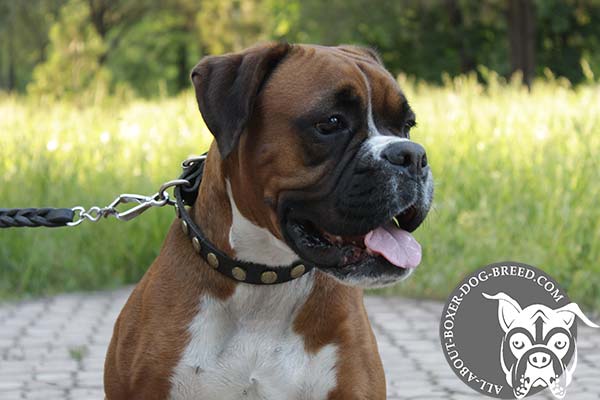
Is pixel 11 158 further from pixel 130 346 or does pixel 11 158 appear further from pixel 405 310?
pixel 130 346

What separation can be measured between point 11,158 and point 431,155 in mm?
4173

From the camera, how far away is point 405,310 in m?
7.96

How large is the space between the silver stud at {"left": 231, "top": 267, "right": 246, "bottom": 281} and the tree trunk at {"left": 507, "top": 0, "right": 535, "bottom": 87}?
26686 mm

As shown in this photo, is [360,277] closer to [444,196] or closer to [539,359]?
[539,359]

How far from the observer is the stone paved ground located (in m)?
5.61

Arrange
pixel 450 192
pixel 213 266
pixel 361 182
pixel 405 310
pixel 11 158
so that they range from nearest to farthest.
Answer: pixel 361 182, pixel 213 266, pixel 405 310, pixel 450 192, pixel 11 158

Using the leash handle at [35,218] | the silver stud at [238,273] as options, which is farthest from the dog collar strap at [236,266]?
the leash handle at [35,218]

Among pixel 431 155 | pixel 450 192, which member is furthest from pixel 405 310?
pixel 431 155

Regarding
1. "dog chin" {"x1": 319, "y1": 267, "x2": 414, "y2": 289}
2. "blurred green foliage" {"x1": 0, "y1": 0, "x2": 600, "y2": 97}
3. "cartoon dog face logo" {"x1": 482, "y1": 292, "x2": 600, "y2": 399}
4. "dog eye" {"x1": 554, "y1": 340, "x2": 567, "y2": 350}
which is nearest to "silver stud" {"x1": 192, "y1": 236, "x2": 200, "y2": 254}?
"dog chin" {"x1": 319, "y1": 267, "x2": 414, "y2": 289}

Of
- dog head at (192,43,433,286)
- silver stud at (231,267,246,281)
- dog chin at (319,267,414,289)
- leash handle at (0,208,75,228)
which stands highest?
dog head at (192,43,433,286)

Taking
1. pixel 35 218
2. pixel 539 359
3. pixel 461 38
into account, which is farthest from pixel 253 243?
pixel 461 38

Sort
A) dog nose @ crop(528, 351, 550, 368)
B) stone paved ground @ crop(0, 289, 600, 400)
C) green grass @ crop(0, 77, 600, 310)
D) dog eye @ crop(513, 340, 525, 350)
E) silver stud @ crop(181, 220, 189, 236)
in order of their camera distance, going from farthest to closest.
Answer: green grass @ crop(0, 77, 600, 310) < stone paved ground @ crop(0, 289, 600, 400) < dog nose @ crop(528, 351, 550, 368) < dog eye @ crop(513, 340, 525, 350) < silver stud @ crop(181, 220, 189, 236)

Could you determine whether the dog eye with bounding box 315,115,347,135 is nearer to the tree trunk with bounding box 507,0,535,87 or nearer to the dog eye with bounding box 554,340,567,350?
the dog eye with bounding box 554,340,567,350

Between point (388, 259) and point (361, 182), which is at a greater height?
point (361, 182)
